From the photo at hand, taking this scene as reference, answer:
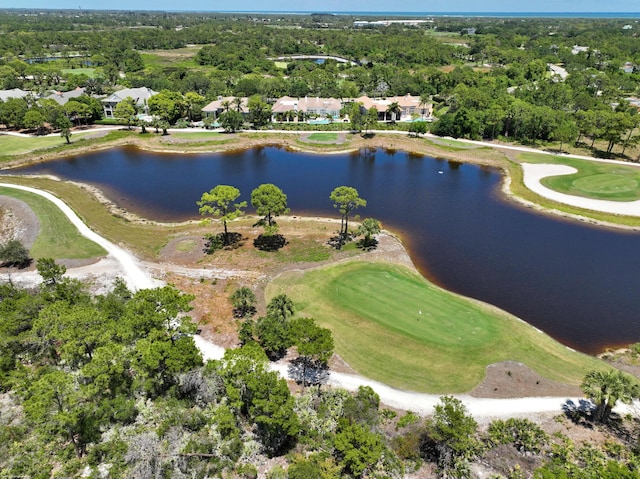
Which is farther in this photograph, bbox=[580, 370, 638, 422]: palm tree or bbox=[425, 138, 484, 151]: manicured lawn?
bbox=[425, 138, 484, 151]: manicured lawn

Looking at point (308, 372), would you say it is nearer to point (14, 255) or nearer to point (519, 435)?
point (519, 435)

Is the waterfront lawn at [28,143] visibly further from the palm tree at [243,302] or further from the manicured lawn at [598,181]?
the manicured lawn at [598,181]

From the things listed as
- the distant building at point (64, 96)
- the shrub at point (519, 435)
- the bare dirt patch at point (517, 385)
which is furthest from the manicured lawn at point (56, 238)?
the distant building at point (64, 96)

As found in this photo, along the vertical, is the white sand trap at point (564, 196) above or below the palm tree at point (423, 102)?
below

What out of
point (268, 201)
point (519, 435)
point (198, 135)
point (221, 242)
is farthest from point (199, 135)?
point (519, 435)

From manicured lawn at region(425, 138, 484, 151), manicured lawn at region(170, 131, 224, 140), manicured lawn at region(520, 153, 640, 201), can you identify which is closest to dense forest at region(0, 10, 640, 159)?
manicured lawn at region(425, 138, 484, 151)

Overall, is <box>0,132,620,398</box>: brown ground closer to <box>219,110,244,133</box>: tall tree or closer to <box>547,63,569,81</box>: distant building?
<box>219,110,244,133</box>: tall tree
